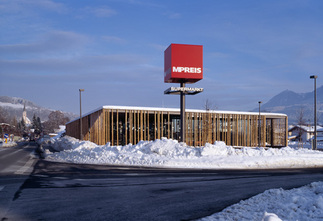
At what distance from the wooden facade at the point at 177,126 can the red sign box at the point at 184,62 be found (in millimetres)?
9754

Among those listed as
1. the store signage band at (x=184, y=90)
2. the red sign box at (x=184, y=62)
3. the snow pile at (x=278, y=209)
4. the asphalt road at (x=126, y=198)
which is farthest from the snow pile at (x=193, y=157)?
the snow pile at (x=278, y=209)

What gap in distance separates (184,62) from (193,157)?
1162 cm

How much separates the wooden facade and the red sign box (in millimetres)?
9754

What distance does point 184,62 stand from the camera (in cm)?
3053

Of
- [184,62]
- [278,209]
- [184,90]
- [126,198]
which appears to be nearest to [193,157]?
[184,90]

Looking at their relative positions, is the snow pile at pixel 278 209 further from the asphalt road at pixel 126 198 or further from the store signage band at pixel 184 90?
the store signage band at pixel 184 90

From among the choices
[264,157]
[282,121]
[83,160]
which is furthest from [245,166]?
[282,121]

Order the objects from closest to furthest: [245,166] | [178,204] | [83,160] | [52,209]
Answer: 1. [52,209]
2. [178,204]
3. [245,166]
4. [83,160]

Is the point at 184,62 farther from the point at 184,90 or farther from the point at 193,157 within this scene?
the point at 193,157

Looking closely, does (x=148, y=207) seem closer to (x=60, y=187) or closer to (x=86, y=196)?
(x=86, y=196)

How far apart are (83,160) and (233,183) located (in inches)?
549

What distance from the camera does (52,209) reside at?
734 centimetres

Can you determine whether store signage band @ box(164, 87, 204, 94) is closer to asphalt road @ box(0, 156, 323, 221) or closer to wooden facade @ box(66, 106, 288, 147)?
wooden facade @ box(66, 106, 288, 147)

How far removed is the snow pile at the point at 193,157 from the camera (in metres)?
20.7
